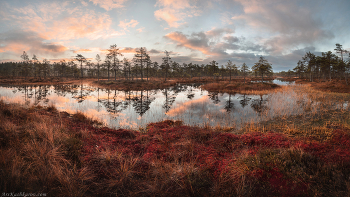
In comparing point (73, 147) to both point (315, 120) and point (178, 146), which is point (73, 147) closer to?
point (178, 146)

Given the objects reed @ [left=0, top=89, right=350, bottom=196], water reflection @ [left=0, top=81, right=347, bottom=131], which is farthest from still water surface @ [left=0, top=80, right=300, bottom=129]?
reed @ [left=0, top=89, right=350, bottom=196]

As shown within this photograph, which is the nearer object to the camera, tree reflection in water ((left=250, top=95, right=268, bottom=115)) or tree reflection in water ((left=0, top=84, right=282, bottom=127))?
tree reflection in water ((left=0, top=84, right=282, bottom=127))

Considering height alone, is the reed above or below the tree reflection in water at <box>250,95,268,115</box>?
below

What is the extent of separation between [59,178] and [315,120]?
15700 mm

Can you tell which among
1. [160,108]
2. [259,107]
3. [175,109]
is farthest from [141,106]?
[259,107]

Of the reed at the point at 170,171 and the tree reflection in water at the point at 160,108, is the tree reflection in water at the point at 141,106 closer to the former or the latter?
the tree reflection in water at the point at 160,108

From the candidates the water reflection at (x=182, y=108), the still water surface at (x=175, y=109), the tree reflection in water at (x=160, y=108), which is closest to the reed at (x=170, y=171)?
the still water surface at (x=175, y=109)

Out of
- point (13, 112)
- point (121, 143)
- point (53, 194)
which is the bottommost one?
point (121, 143)

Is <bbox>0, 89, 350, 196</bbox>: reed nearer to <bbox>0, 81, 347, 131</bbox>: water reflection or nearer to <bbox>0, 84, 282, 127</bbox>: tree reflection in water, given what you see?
<bbox>0, 81, 347, 131</bbox>: water reflection

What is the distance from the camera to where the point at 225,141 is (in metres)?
7.00

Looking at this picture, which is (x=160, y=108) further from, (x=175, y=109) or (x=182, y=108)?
(x=182, y=108)

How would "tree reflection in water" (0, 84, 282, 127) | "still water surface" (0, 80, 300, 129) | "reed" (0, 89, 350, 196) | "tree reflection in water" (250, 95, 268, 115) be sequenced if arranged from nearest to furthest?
"reed" (0, 89, 350, 196)
"still water surface" (0, 80, 300, 129)
"tree reflection in water" (0, 84, 282, 127)
"tree reflection in water" (250, 95, 268, 115)

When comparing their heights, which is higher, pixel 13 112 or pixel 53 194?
pixel 13 112

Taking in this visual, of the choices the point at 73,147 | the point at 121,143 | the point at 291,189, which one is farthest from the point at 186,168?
the point at 73,147
